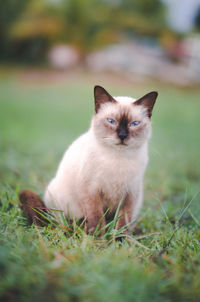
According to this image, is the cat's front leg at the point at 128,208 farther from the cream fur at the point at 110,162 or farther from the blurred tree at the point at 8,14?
the blurred tree at the point at 8,14

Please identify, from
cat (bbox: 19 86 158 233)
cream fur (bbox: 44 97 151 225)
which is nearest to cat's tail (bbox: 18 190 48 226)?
cat (bbox: 19 86 158 233)

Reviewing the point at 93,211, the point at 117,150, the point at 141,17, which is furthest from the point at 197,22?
the point at 93,211

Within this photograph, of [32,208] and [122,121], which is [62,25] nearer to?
[122,121]

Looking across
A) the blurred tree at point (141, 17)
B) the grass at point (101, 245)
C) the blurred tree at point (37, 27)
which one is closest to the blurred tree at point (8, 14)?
the blurred tree at point (37, 27)

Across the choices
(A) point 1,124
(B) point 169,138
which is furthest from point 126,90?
(A) point 1,124

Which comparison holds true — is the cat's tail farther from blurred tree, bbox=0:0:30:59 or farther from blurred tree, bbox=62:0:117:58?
blurred tree, bbox=0:0:30:59

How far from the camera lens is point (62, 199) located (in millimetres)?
1956

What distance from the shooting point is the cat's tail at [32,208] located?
1.73 metres

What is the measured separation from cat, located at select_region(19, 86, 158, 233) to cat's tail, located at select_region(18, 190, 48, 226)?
20 millimetres

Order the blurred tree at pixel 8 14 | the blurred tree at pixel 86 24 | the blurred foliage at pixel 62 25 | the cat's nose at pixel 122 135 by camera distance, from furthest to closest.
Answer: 1. the blurred tree at pixel 86 24
2. the blurred tree at pixel 8 14
3. the blurred foliage at pixel 62 25
4. the cat's nose at pixel 122 135

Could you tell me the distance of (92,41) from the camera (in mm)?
10391

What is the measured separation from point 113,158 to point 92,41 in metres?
9.87

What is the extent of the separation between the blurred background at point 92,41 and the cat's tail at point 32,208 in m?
8.95

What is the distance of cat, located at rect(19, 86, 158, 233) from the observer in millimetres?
1740
